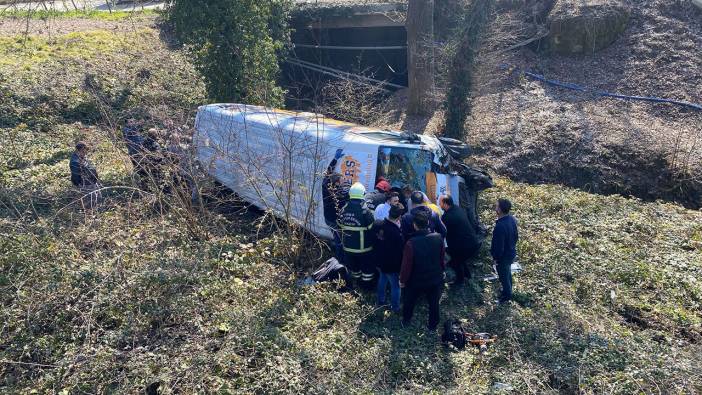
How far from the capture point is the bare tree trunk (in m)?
14.4

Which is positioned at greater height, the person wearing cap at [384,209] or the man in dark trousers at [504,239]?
the person wearing cap at [384,209]

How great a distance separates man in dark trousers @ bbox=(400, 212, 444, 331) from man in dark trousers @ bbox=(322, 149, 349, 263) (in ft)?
4.37

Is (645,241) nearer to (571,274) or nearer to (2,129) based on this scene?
(571,274)

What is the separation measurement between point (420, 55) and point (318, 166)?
8.44 meters

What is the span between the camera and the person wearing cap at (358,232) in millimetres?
6137

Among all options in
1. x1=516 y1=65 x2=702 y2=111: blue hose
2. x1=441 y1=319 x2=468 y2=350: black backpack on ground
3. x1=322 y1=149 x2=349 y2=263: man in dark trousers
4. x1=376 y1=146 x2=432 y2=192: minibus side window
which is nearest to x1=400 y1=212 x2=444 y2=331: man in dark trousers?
x1=441 y1=319 x2=468 y2=350: black backpack on ground

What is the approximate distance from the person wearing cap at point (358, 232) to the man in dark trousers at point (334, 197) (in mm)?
517

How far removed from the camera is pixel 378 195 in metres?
6.90

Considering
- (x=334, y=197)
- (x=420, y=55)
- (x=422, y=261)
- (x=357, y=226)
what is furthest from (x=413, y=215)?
(x=420, y=55)

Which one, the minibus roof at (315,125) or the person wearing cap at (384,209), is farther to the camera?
the minibus roof at (315,125)

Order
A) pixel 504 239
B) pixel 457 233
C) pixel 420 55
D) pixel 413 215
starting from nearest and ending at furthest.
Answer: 1. pixel 413 215
2. pixel 504 239
3. pixel 457 233
4. pixel 420 55

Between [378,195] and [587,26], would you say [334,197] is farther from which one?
[587,26]

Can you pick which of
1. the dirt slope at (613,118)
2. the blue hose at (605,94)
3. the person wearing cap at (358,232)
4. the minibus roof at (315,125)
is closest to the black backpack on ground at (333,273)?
the person wearing cap at (358,232)

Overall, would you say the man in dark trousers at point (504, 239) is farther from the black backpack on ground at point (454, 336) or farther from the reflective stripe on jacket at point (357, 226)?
the reflective stripe on jacket at point (357, 226)
